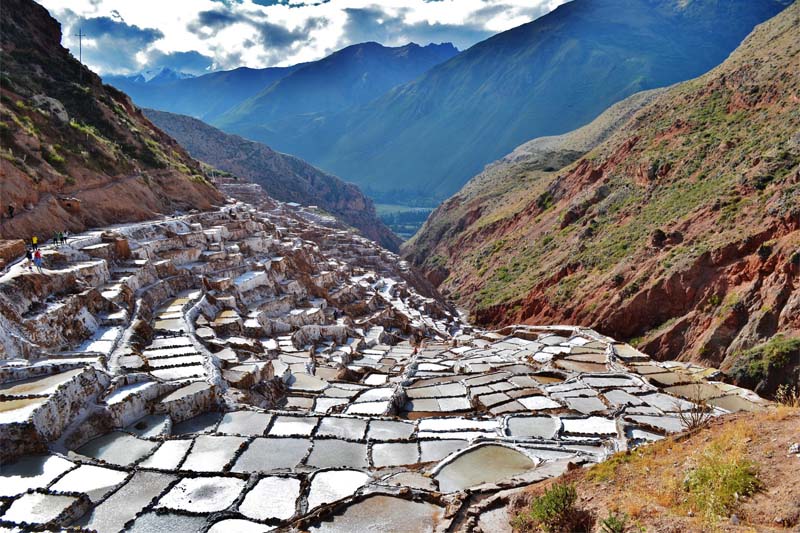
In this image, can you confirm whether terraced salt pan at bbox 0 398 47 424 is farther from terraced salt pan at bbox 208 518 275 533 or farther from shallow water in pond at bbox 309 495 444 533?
shallow water in pond at bbox 309 495 444 533

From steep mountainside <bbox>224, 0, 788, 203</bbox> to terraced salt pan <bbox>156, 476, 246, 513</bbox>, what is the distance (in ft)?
487

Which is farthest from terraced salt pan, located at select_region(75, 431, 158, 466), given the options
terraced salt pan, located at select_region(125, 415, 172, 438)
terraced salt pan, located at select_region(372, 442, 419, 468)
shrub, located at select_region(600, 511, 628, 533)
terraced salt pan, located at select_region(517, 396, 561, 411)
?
terraced salt pan, located at select_region(517, 396, 561, 411)

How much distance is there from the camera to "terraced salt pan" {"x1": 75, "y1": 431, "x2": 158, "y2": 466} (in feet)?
27.7

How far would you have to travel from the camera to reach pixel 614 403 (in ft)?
42.8

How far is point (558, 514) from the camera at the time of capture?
5949 mm

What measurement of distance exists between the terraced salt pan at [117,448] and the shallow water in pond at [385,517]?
3.64 metres

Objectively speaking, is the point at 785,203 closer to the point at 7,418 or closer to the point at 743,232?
the point at 743,232

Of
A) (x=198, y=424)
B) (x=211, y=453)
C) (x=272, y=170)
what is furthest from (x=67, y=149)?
(x=272, y=170)

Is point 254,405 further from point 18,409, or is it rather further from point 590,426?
point 590,426

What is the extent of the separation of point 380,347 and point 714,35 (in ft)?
659

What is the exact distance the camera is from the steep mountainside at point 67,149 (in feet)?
62.6

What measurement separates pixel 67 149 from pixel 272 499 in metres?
23.0

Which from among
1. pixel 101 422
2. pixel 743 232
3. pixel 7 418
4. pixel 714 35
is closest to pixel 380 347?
pixel 101 422

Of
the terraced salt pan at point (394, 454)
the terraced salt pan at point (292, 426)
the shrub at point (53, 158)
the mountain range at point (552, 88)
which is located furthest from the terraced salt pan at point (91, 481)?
the mountain range at point (552, 88)
